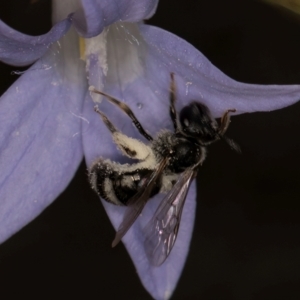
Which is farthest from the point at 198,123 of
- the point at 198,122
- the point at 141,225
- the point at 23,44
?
the point at 23,44

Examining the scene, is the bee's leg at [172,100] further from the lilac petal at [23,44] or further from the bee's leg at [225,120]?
the lilac petal at [23,44]

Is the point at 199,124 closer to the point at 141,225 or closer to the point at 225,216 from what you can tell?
the point at 141,225

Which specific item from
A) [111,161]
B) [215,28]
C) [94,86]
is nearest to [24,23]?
[215,28]

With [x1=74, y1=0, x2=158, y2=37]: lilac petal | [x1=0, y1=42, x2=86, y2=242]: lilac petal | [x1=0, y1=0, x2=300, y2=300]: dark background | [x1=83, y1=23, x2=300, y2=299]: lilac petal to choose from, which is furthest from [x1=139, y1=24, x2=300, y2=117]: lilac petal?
[x1=0, y1=0, x2=300, y2=300]: dark background

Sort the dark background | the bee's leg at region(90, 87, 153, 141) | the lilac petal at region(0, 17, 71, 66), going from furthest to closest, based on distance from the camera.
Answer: the dark background
the bee's leg at region(90, 87, 153, 141)
the lilac petal at region(0, 17, 71, 66)

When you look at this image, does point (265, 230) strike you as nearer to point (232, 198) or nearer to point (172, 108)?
point (232, 198)

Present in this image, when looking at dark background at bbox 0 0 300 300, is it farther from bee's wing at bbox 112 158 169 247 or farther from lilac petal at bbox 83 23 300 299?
bee's wing at bbox 112 158 169 247

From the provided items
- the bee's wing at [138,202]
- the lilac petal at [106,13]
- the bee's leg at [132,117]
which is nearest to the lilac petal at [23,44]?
the lilac petal at [106,13]

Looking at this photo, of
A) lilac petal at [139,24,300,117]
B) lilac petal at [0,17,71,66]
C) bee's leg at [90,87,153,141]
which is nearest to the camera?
lilac petal at [0,17,71,66]
